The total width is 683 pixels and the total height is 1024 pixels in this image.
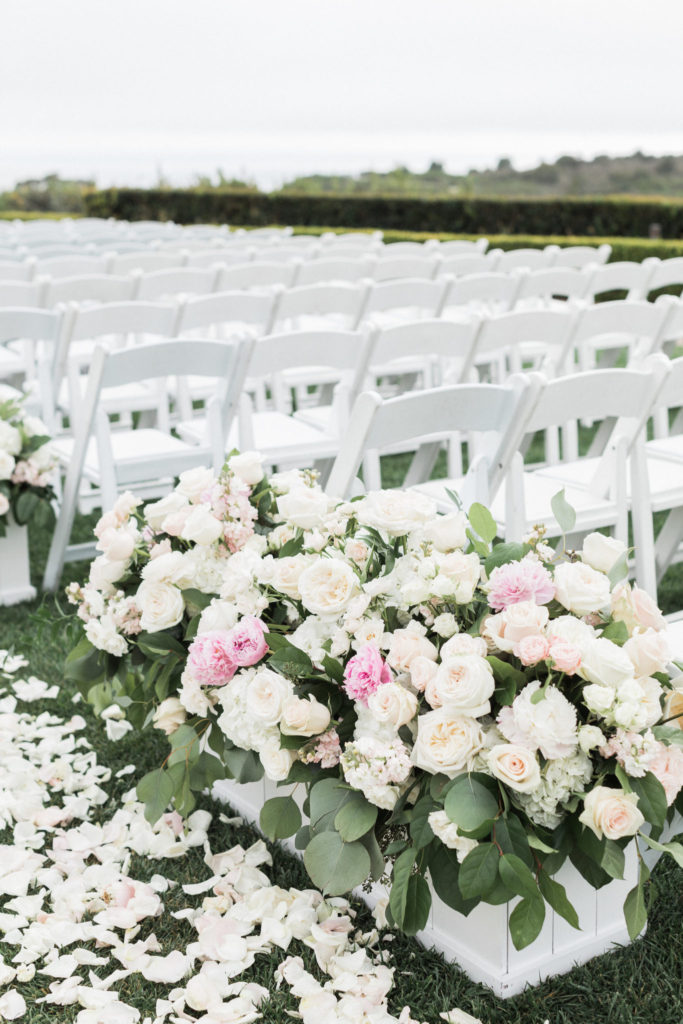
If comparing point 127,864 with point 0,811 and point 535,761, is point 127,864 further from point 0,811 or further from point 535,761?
point 535,761

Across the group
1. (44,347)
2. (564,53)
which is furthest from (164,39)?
(44,347)

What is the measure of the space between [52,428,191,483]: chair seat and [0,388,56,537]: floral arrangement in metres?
0.17

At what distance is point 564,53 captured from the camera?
76.1 ft

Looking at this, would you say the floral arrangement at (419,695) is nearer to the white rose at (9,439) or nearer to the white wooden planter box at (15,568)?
the white rose at (9,439)

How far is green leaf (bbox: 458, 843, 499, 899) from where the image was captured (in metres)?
1.70

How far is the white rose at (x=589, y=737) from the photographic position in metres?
1.69

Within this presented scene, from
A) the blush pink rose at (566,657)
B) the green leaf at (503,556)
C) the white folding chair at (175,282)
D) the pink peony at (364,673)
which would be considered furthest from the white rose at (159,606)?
the white folding chair at (175,282)

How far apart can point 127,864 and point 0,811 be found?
0.42m

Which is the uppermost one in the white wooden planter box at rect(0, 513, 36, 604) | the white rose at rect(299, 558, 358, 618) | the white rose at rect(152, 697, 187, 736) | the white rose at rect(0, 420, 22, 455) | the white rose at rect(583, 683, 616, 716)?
the white rose at rect(299, 558, 358, 618)

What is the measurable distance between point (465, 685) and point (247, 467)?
877 mm

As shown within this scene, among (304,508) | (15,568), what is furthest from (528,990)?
(15,568)

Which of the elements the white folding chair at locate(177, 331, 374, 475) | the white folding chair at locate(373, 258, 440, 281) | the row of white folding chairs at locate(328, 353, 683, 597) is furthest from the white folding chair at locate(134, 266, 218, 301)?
the row of white folding chairs at locate(328, 353, 683, 597)

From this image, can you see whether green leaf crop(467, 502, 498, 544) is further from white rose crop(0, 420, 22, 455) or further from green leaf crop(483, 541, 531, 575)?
white rose crop(0, 420, 22, 455)

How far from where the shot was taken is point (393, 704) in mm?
1821
